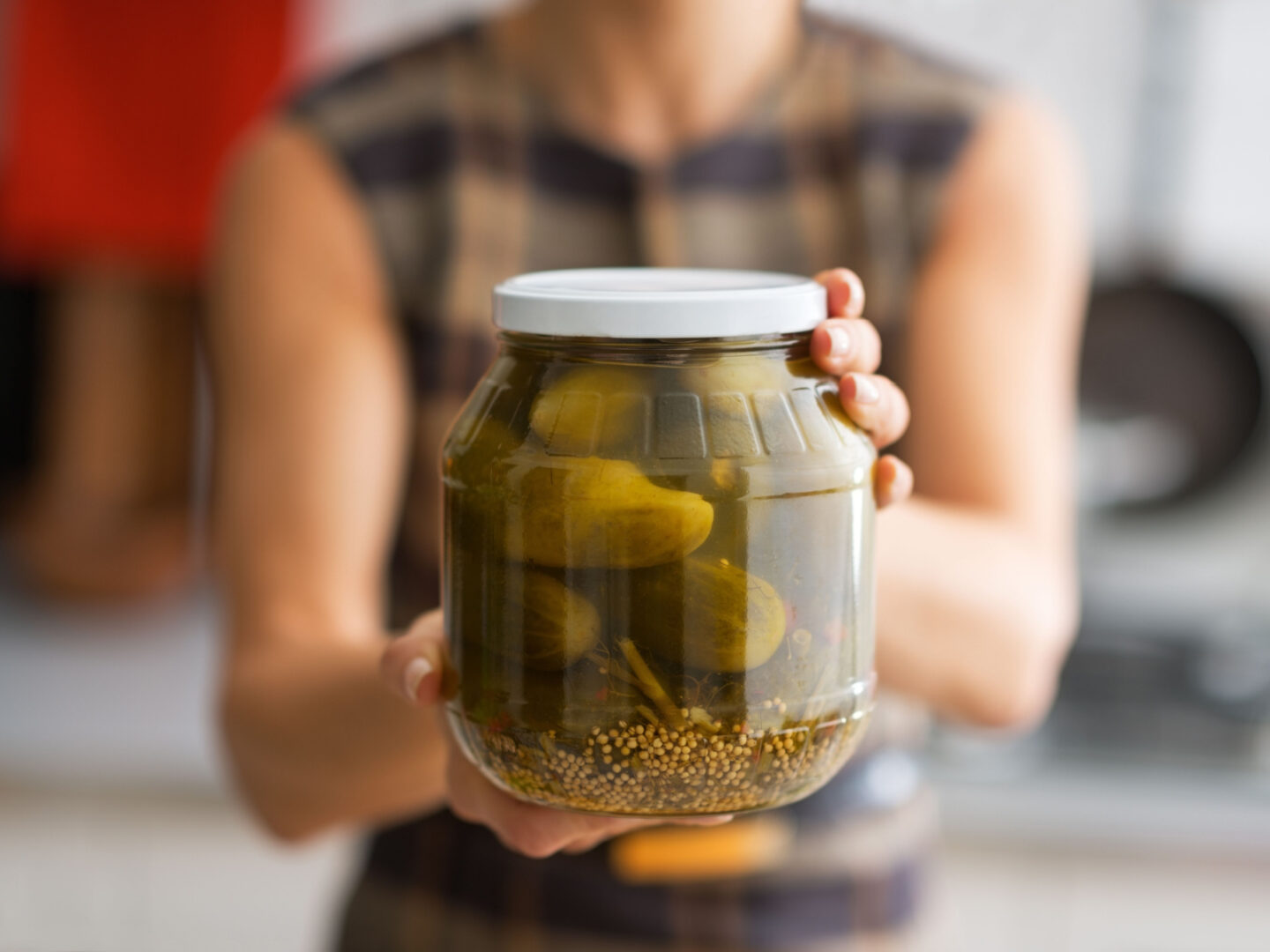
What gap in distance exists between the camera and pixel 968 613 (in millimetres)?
585

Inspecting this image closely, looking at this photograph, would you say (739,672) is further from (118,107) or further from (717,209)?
(118,107)

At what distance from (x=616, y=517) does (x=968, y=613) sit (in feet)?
0.88

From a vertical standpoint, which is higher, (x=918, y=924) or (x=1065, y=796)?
(x=918, y=924)

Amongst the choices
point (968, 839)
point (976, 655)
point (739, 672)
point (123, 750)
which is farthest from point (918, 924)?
point (123, 750)

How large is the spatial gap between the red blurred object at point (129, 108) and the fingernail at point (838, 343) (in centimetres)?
127

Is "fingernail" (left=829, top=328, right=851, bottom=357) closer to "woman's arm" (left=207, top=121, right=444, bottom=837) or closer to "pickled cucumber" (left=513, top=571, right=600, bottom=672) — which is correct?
"pickled cucumber" (left=513, top=571, right=600, bottom=672)

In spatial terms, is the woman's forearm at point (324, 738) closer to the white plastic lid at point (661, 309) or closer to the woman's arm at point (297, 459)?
the woman's arm at point (297, 459)

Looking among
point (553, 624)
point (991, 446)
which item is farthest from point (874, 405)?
point (991, 446)

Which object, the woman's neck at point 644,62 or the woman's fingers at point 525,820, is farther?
the woman's neck at point 644,62

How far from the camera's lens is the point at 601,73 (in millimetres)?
666

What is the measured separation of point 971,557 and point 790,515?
0.25 meters

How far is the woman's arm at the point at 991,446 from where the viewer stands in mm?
577

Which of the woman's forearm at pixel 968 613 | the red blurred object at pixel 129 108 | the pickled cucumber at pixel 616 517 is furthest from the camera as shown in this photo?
the red blurred object at pixel 129 108

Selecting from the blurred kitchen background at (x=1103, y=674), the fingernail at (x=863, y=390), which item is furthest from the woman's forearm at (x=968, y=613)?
the blurred kitchen background at (x=1103, y=674)
